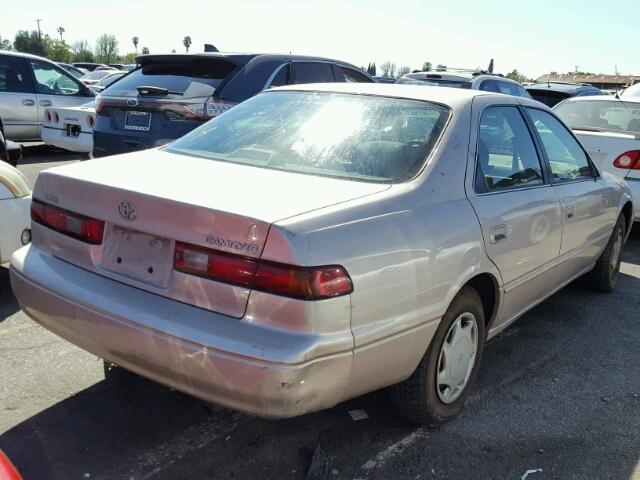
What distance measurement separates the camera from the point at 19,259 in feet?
9.83

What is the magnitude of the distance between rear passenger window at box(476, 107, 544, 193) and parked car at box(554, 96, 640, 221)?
3.31 meters

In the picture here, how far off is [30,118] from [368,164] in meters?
9.80

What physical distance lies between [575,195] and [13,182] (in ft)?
12.3

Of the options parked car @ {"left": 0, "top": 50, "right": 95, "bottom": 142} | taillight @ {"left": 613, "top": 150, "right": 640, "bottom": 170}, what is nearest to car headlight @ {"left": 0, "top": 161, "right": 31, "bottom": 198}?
taillight @ {"left": 613, "top": 150, "right": 640, "bottom": 170}

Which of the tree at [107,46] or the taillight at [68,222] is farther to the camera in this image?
the tree at [107,46]

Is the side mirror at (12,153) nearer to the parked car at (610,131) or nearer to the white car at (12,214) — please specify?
the white car at (12,214)

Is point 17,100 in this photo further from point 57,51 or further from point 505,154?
point 57,51

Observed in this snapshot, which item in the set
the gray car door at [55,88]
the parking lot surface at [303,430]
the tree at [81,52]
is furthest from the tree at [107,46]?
the parking lot surface at [303,430]

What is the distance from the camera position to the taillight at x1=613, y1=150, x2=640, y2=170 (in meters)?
6.55

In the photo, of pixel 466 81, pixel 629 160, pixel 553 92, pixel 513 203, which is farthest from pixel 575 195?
pixel 553 92

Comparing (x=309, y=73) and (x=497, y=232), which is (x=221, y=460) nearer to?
(x=497, y=232)

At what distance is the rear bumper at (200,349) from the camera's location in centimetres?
222

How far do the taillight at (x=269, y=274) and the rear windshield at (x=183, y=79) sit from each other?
151 inches

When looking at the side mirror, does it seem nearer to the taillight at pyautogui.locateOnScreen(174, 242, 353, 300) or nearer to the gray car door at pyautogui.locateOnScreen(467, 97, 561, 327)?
the taillight at pyautogui.locateOnScreen(174, 242, 353, 300)
